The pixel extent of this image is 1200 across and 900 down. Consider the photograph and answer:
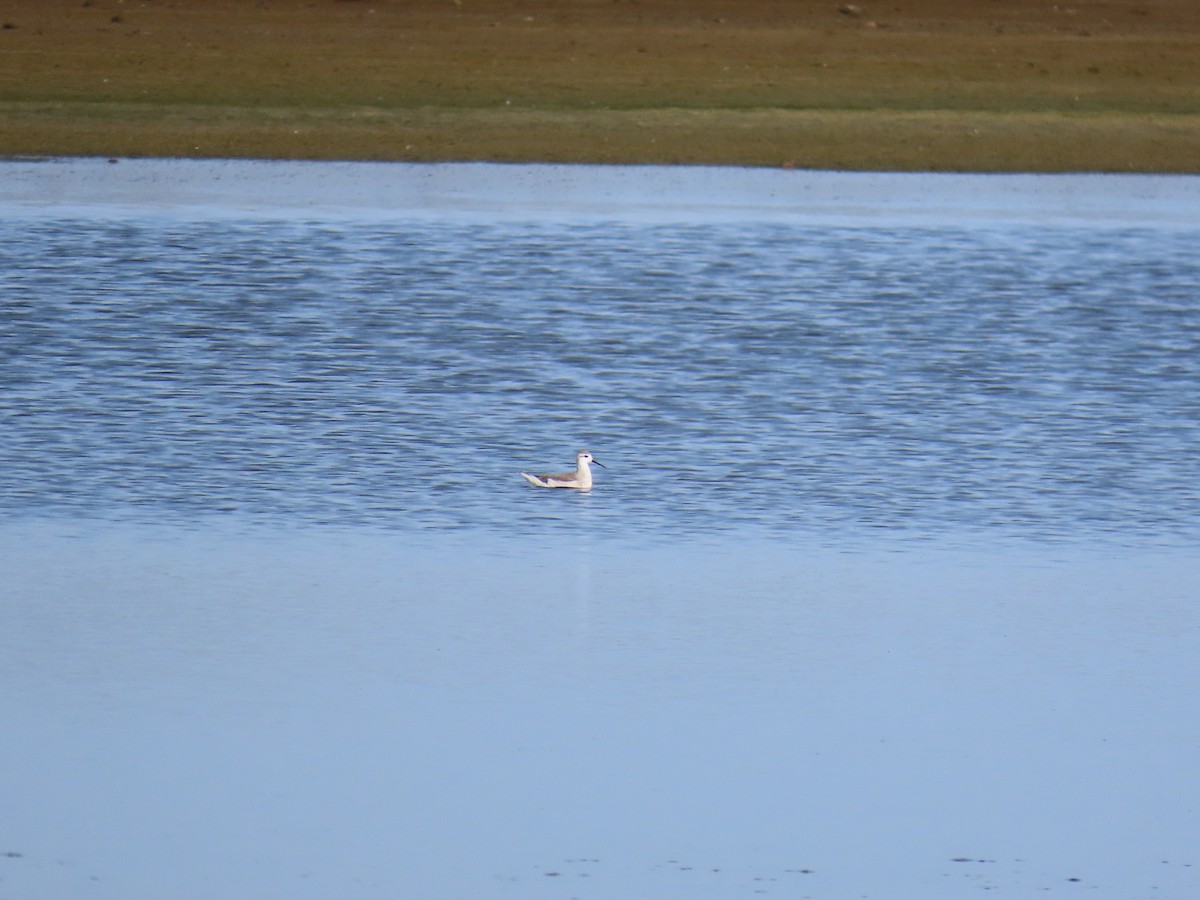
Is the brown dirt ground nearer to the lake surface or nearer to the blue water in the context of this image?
the blue water

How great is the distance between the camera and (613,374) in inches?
575

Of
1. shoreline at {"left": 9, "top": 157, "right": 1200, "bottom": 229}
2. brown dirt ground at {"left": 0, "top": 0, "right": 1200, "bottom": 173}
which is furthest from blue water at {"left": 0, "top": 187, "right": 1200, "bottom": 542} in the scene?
brown dirt ground at {"left": 0, "top": 0, "right": 1200, "bottom": 173}

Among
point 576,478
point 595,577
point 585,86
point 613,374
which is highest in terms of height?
point 585,86

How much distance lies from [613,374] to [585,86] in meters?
14.9

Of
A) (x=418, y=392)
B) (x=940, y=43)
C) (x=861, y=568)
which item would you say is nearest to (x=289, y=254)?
(x=418, y=392)

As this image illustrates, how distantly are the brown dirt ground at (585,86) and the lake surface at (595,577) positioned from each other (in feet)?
20.4

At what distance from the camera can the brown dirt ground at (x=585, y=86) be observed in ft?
83.6

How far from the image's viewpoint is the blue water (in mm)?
10906

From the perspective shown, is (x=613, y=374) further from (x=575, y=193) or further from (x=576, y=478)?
(x=575, y=193)

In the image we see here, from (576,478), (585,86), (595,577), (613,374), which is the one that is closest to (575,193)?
(585,86)

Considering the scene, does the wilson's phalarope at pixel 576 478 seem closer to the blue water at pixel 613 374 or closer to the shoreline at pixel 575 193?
the blue water at pixel 613 374

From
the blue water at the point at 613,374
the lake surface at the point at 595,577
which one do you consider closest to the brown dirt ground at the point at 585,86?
the blue water at the point at 613,374

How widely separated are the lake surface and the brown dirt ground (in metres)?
6.21

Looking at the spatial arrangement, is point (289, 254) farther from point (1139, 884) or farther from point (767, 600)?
point (1139, 884)
